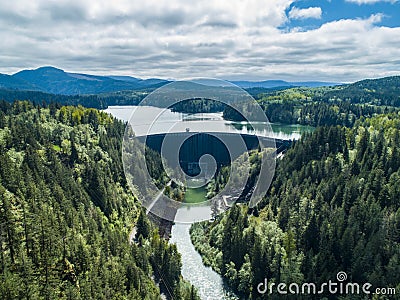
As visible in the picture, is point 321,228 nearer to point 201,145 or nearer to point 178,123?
point 201,145

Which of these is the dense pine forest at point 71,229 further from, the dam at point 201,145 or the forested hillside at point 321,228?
the dam at point 201,145

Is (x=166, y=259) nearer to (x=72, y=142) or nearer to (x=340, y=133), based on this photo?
(x=72, y=142)

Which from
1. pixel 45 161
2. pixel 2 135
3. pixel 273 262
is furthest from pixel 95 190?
pixel 273 262

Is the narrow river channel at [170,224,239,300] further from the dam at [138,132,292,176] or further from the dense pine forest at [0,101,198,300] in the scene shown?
the dam at [138,132,292,176]

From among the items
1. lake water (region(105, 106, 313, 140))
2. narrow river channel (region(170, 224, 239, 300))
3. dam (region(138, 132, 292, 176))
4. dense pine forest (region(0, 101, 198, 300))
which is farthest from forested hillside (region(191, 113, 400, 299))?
lake water (region(105, 106, 313, 140))
